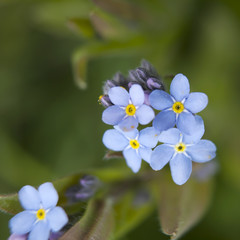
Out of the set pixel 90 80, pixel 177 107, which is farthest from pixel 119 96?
pixel 90 80

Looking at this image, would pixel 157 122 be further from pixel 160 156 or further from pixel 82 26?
pixel 82 26

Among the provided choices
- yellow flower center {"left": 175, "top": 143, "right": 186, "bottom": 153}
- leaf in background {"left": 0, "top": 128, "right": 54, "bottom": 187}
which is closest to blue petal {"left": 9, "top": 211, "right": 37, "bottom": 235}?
yellow flower center {"left": 175, "top": 143, "right": 186, "bottom": 153}

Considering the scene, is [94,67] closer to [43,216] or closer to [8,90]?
[8,90]

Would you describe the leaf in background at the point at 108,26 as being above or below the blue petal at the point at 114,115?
above

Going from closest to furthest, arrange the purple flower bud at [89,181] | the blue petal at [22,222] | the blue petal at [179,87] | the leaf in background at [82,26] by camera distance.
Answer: the blue petal at [179,87] → the blue petal at [22,222] → the purple flower bud at [89,181] → the leaf in background at [82,26]

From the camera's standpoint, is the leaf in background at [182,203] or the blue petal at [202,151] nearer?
the blue petal at [202,151]

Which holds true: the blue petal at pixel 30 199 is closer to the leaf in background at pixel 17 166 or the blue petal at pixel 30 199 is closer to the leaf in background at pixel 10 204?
the leaf in background at pixel 10 204

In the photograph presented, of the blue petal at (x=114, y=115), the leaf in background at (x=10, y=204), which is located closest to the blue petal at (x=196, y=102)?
the blue petal at (x=114, y=115)
